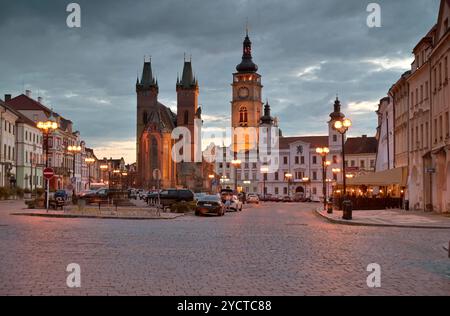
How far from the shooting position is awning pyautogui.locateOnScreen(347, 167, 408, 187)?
164 ft

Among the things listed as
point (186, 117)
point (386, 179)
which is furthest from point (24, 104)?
point (386, 179)

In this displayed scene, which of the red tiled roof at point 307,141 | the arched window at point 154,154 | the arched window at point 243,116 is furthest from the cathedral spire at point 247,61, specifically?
the arched window at point 154,154

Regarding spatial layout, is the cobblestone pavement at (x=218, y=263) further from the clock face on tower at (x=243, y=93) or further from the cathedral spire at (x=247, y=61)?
the cathedral spire at (x=247, y=61)

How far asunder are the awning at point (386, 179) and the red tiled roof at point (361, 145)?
3201 inches

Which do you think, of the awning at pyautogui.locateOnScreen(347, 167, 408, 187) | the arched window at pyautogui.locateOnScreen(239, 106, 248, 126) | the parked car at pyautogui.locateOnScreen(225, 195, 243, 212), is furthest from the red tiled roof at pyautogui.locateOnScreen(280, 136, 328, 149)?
the awning at pyautogui.locateOnScreen(347, 167, 408, 187)

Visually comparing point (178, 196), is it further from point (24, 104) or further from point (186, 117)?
point (186, 117)

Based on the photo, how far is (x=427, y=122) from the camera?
4372 centimetres

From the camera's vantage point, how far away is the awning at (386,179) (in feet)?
164

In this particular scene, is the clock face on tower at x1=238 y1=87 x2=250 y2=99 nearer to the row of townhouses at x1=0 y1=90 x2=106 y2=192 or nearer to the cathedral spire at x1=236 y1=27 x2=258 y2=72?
the cathedral spire at x1=236 y1=27 x2=258 y2=72

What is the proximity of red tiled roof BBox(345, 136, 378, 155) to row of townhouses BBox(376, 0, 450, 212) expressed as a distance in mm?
76573

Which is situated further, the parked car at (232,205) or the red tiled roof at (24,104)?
the red tiled roof at (24,104)

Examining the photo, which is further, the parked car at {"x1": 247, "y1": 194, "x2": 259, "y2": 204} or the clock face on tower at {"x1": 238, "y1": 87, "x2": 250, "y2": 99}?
the clock face on tower at {"x1": 238, "y1": 87, "x2": 250, "y2": 99}

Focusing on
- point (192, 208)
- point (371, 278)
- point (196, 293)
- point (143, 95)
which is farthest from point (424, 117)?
point (143, 95)

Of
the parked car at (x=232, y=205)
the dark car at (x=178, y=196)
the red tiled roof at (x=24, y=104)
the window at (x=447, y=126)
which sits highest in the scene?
the red tiled roof at (x=24, y=104)
